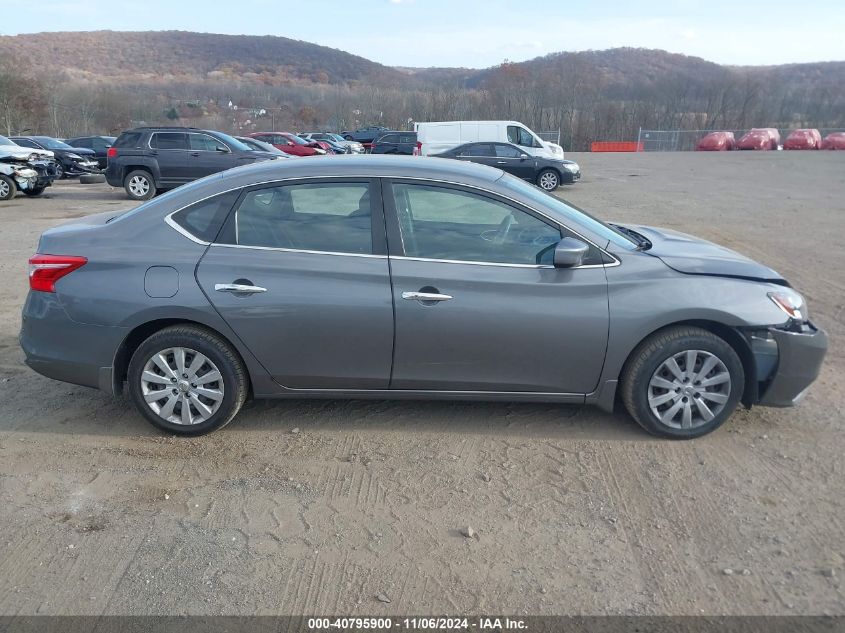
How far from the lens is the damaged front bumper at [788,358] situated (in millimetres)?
3982

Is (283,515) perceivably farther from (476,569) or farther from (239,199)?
(239,199)

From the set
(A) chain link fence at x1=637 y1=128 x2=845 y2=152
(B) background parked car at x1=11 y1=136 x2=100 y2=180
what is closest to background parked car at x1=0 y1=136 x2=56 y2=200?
(B) background parked car at x1=11 y1=136 x2=100 y2=180

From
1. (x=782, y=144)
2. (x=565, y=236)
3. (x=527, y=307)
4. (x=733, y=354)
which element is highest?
(x=565, y=236)

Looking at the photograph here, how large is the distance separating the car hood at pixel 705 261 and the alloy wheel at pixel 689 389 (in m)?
0.53

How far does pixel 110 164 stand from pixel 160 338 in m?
14.9

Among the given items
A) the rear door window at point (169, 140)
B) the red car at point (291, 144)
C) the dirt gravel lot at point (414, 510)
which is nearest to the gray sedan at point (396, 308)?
the dirt gravel lot at point (414, 510)

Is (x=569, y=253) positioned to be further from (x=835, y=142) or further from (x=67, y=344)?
(x=835, y=142)

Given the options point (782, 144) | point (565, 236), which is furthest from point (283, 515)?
point (782, 144)

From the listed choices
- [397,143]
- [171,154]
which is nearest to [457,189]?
[171,154]

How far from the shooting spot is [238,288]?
13.0 ft

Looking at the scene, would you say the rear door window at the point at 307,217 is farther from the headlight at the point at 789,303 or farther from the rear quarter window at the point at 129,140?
the rear quarter window at the point at 129,140

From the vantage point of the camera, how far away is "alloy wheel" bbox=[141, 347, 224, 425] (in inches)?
159

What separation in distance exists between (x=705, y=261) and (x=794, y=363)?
80cm

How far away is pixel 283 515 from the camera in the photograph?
338 cm
